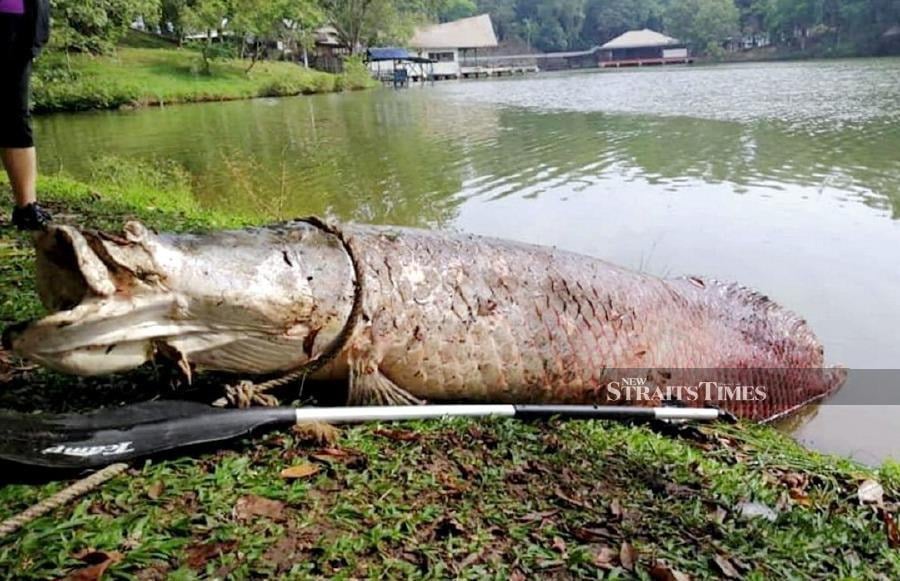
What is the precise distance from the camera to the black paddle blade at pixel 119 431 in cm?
235

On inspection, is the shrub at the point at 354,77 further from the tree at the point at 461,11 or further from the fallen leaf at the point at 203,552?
the tree at the point at 461,11

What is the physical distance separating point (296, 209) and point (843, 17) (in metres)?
69.0

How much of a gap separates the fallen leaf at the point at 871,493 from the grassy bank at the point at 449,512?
0.13 feet

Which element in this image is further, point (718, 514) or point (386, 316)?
point (386, 316)

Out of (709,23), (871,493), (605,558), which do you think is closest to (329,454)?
(605,558)

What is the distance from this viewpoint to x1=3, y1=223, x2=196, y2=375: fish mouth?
2420 mm

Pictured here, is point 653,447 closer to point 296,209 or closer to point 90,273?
point 90,273

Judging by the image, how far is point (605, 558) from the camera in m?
2.27

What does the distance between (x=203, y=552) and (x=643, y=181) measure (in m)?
11.7

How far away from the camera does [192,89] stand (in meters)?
34.6

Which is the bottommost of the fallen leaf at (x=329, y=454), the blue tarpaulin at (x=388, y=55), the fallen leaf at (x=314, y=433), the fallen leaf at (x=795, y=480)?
the fallen leaf at (x=795, y=480)

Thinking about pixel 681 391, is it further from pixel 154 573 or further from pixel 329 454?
pixel 154 573

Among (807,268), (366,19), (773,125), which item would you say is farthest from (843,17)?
(807,268)

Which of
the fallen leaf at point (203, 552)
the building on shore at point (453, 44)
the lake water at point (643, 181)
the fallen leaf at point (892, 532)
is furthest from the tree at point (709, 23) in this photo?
the fallen leaf at point (203, 552)
